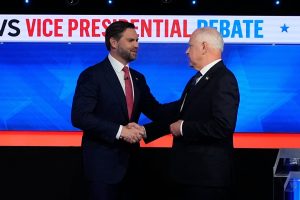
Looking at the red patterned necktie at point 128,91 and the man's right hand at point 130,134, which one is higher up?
the red patterned necktie at point 128,91

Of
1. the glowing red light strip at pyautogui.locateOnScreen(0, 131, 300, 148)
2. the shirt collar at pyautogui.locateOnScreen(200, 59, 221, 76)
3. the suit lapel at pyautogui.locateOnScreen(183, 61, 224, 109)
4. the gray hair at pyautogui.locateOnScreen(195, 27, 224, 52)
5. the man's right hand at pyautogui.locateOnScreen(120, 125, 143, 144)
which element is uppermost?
the gray hair at pyautogui.locateOnScreen(195, 27, 224, 52)

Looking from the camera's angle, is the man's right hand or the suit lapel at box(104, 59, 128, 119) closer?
the man's right hand

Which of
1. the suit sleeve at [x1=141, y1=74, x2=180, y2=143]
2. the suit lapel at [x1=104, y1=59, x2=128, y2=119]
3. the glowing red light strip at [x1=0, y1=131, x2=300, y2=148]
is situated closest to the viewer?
the suit lapel at [x1=104, y1=59, x2=128, y2=119]

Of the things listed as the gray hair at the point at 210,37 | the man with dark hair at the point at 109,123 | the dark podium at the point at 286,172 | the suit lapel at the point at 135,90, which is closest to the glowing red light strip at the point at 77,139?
the suit lapel at the point at 135,90

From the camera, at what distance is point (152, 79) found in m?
4.95

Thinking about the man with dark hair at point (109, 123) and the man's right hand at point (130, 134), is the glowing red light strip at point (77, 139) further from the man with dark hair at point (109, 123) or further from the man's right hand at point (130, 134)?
the man's right hand at point (130, 134)

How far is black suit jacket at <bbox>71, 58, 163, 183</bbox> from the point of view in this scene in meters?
3.41

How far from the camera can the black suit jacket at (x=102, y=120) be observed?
3.41m

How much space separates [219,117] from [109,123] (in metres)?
0.64

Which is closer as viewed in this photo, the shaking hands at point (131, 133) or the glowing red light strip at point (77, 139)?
the shaking hands at point (131, 133)

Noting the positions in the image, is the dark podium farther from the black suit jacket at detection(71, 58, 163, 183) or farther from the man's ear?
the man's ear

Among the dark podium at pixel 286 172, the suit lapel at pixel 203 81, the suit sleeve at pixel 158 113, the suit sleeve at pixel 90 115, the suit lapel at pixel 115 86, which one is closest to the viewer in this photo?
the dark podium at pixel 286 172

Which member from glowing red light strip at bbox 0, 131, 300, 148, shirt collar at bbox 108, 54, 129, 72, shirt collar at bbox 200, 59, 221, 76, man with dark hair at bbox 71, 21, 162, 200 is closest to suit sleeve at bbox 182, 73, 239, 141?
shirt collar at bbox 200, 59, 221, 76

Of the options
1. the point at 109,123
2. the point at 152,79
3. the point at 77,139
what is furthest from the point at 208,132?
the point at 77,139
